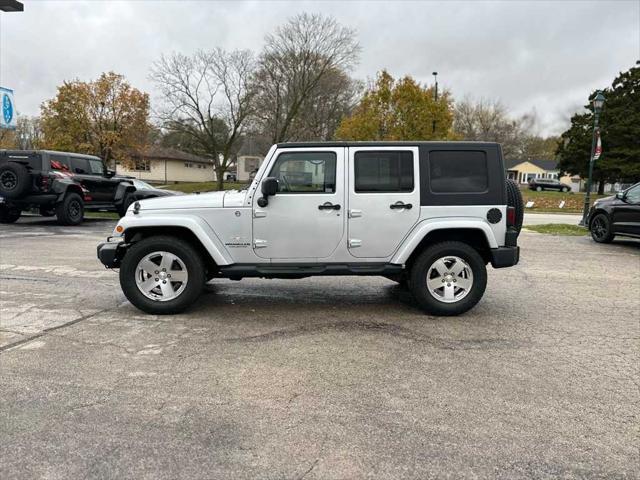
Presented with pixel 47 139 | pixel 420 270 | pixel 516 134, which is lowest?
pixel 420 270

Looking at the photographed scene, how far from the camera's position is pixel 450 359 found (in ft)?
13.9

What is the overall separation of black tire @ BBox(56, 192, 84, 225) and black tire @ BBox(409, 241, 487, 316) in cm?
1186

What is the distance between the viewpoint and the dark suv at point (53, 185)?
12773 millimetres

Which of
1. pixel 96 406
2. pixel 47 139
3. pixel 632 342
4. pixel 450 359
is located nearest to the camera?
pixel 96 406

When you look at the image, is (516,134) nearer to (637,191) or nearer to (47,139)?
(47,139)

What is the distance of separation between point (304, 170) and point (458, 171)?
1.71m

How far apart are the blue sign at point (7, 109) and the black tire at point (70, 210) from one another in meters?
4.26

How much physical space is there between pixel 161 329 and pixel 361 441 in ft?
9.07

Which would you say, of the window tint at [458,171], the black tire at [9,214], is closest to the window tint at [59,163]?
the black tire at [9,214]

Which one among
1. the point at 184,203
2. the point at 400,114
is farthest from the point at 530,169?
the point at 184,203

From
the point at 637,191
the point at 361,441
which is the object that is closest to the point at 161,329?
the point at 361,441

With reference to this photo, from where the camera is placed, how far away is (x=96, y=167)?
15633 mm

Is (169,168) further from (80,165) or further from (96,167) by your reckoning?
(80,165)

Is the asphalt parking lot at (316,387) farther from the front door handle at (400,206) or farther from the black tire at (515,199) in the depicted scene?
the front door handle at (400,206)
